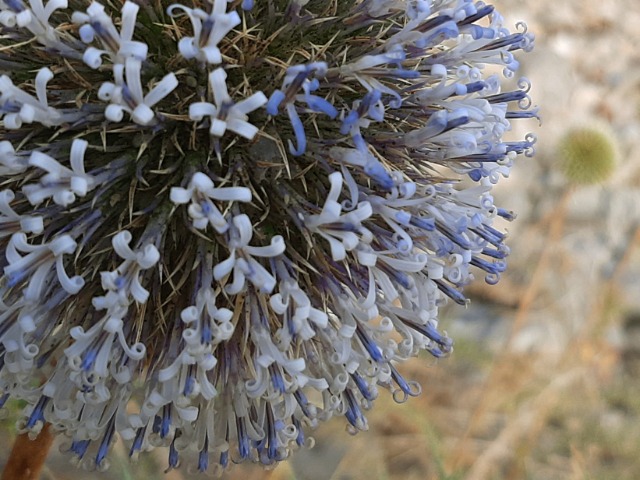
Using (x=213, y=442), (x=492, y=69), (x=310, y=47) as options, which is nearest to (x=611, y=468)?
(x=492, y=69)

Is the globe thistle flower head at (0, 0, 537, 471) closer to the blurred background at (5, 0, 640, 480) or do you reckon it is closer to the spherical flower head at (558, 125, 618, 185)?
the blurred background at (5, 0, 640, 480)

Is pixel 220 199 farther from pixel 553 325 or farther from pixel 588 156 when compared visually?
pixel 553 325

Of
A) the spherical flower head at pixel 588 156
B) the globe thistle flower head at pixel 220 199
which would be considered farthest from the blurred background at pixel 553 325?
the globe thistle flower head at pixel 220 199

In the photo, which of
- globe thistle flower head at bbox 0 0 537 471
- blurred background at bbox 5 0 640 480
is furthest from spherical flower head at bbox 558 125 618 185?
globe thistle flower head at bbox 0 0 537 471

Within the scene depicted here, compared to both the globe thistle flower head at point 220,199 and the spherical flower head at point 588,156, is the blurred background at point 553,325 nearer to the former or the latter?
the spherical flower head at point 588,156

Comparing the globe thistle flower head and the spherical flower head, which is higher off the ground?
the globe thistle flower head

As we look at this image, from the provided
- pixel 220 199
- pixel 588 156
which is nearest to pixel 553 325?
pixel 588 156
